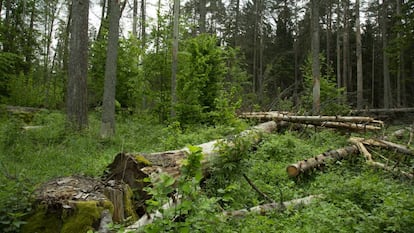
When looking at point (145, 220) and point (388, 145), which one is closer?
point (145, 220)

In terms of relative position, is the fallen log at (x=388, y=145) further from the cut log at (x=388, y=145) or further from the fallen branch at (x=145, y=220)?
the fallen branch at (x=145, y=220)

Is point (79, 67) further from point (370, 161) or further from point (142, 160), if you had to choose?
point (370, 161)

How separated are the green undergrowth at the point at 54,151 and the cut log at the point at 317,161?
1.69 m

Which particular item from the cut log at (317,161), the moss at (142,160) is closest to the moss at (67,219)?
the moss at (142,160)

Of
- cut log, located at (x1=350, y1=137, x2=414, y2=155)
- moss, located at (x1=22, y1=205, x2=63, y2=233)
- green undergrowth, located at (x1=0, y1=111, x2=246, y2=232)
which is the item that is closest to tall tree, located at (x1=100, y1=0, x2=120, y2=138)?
green undergrowth, located at (x1=0, y1=111, x2=246, y2=232)

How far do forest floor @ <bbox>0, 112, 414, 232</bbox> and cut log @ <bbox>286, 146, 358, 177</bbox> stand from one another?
16 cm

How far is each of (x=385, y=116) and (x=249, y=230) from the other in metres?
17.0

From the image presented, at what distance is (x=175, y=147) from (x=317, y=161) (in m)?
3.14

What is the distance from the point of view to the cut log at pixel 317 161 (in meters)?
7.05

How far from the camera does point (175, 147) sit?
8.03m

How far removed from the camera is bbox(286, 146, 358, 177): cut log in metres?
7.05

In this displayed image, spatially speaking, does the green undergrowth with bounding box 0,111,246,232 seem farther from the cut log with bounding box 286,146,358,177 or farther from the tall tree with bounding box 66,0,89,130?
the cut log with bounding box 286,146,358,177

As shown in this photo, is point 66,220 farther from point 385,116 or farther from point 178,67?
point 385,116

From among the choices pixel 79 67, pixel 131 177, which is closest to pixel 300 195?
pixel 131 177
